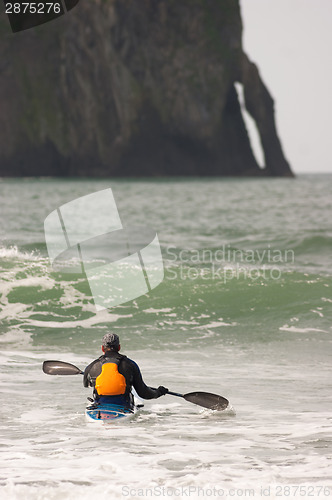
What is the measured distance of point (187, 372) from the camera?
34.8 ft

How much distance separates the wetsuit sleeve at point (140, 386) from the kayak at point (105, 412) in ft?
0.84

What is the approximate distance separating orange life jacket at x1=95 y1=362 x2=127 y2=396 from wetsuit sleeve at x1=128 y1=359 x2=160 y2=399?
0.56ft

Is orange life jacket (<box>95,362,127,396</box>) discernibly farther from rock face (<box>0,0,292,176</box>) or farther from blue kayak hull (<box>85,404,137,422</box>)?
rock face (<box>0,0,292,176</box>)

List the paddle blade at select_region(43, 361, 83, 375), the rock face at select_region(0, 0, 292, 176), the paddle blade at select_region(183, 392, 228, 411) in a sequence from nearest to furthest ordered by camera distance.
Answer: the paddle blade at select_region(183, 392, 228, 411) < the paddle blade at select_region(43, 361, 83, 375) < the rock face at select_region(0, 0, 292, 176)

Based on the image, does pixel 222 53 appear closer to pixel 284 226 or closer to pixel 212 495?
pixel 284 226

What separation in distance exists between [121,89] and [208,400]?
99006mm

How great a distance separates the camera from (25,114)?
106625 millimetres

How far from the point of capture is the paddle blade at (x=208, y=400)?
824 cm

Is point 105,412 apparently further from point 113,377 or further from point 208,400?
point 208,400

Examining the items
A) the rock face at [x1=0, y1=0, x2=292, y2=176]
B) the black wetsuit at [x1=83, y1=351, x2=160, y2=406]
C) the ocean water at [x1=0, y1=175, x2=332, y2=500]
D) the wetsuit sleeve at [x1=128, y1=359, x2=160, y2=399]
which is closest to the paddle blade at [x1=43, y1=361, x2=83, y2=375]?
the ocean water at [x1=0, y1=175, x2=332, y2=500]

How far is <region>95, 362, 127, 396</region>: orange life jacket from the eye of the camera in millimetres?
7660

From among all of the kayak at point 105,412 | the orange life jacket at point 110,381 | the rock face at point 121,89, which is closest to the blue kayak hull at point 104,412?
the kayak at point 105,412

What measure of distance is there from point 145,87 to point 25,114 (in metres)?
17.3

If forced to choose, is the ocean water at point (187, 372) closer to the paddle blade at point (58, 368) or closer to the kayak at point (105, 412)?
the kayak at point (105, 412)
